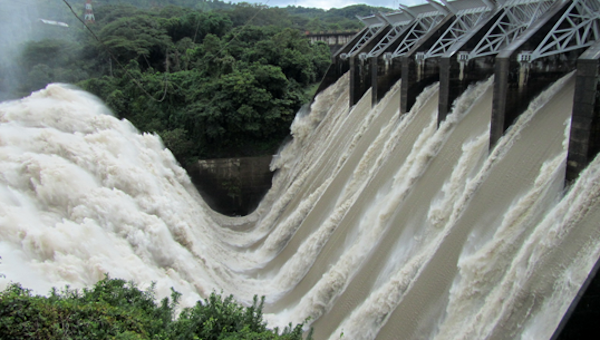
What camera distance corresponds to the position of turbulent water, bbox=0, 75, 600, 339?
757 cm

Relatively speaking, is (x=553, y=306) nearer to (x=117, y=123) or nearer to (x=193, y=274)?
(x=193, y=274)

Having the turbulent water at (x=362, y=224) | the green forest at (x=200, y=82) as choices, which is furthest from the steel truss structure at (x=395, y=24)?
the green forest at (x=200, y=82)

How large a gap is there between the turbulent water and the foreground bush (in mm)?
2061

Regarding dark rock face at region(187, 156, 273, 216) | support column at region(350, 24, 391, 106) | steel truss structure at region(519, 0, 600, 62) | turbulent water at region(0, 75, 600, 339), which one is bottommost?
dark rock face at region(187, 156, 273, 216)

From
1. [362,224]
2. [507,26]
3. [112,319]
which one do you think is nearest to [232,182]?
[362,224]

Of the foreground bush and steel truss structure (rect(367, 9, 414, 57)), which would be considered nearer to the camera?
the foreground bush

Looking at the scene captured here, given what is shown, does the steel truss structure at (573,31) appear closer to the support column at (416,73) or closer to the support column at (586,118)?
the support column at (586,118)

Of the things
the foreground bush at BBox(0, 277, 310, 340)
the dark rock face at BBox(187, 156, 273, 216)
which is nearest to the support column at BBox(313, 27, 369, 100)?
the dark rock face at BBox(187, 156, 273, 216)

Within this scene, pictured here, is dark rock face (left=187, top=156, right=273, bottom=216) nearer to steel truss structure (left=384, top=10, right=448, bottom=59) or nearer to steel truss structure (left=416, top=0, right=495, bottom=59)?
steel truss structure (left=384, top=10, right=448, bottom=59)

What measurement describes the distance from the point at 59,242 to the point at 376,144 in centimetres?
973

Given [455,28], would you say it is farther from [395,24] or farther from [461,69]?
A: [395,24]

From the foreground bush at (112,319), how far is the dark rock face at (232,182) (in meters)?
14.7

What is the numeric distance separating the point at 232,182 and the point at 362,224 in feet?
38.2

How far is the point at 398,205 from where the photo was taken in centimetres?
1205
